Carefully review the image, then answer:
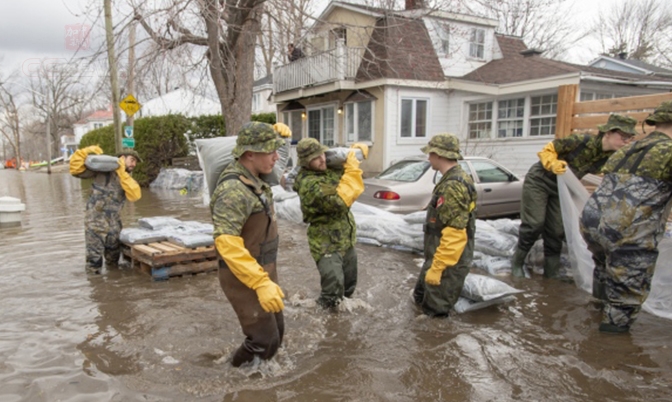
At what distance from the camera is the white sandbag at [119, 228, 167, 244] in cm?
588

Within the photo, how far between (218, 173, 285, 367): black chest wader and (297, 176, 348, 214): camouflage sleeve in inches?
36.3

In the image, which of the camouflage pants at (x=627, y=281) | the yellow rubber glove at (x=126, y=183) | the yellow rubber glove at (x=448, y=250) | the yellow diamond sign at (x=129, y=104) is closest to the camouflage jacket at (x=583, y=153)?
the camouflage pants at (x=627, y=281)

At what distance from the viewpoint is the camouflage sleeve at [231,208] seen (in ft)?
8.51

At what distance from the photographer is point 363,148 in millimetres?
4285

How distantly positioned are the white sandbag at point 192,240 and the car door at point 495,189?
4789 millimetres

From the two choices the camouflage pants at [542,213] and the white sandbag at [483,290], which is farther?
the camouflage pants at [542,213]

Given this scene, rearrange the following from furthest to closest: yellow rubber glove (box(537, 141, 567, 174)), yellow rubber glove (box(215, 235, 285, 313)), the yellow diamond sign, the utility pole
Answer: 1. the yellow diamond sign
2. the utility pole
3. yellow rubber glove (box(537, 141, 567, 174))
4. yellow rubber glove (box(215, 235, 285, 313))

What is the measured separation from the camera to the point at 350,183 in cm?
Answer: 391

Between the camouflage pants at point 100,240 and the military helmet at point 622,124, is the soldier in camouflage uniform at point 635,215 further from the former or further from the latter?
the camouflage pants at point 100,240

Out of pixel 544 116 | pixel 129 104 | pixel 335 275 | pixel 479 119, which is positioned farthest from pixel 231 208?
pixel 479 119

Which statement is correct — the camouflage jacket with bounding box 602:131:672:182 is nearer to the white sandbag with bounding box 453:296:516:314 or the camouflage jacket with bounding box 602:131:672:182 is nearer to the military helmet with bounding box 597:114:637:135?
the military helmet with bounding box 597:114:637:135

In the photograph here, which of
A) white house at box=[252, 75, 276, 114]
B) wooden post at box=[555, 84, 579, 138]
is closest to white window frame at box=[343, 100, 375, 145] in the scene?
wooden post at box=[555, 84, 579, 138]

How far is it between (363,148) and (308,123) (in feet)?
50.7

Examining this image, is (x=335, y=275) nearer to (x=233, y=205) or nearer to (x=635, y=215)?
(x=233, y=205)
